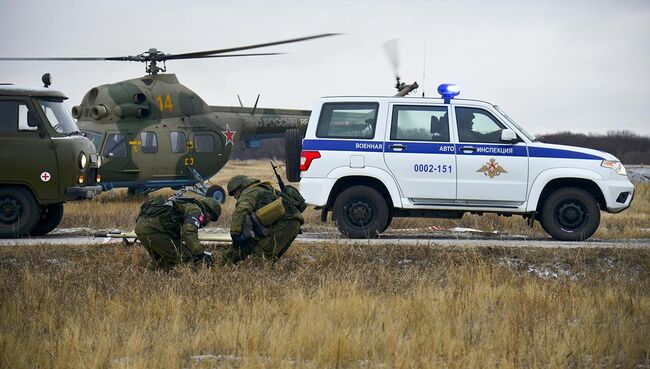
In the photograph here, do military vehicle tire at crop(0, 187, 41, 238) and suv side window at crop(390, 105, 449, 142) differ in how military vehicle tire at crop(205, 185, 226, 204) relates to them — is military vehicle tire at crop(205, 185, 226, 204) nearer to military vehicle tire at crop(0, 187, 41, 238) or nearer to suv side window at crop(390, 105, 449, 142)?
military vehicle tire at crop(0, 187, 41, 238)

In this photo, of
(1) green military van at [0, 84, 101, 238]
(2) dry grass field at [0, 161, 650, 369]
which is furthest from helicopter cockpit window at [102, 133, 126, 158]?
(2) dry grass field at [0, 161, 650, 369]

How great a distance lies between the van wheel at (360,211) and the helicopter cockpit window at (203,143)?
9526 millimetres

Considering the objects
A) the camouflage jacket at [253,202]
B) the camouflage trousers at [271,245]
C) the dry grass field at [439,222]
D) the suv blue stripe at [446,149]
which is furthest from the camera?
the dry grass field at [439,222]

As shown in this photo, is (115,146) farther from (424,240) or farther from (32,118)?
(424,240)

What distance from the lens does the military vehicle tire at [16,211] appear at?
1603 cm

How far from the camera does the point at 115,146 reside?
75.5ft

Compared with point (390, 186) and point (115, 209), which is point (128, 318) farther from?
point (115, 209)

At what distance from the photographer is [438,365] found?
24.5 feet

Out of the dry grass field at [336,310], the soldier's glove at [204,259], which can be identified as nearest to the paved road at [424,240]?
the dry grass field at [336,310]

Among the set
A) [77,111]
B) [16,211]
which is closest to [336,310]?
[16,211]

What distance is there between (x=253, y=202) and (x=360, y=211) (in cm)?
354

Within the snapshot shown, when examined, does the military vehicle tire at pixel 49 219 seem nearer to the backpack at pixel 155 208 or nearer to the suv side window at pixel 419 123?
the backpack at pixel 155 208

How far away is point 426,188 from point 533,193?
61.3 inches

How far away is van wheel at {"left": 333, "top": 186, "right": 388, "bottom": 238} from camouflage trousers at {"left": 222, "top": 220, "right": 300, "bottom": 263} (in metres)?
2.76
